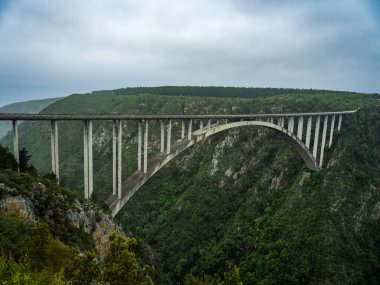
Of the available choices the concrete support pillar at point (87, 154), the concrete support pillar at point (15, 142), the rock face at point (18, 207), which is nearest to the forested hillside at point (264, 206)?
the concrete support pillar at point (87, 154)

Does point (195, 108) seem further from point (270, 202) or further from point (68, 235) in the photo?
point (68, 235)

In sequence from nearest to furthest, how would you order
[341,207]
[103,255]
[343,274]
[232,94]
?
1. [103,255]
2. [343,274]
3. [341,207]
4. [232,94]

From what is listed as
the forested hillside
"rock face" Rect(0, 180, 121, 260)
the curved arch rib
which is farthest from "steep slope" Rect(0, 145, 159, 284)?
the forested hillside

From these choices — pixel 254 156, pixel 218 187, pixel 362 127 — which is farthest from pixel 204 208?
pixel 362 127

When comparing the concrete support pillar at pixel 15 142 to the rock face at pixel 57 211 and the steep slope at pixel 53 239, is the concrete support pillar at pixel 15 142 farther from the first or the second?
the rock face at pixel 57 211

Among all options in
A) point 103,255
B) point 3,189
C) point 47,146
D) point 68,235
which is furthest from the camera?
point 47,146

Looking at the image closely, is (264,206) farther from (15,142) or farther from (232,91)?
(232,91)

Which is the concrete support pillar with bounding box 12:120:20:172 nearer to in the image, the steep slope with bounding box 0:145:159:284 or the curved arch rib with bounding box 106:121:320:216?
the steep slope with bounding box 0:145:159:284
